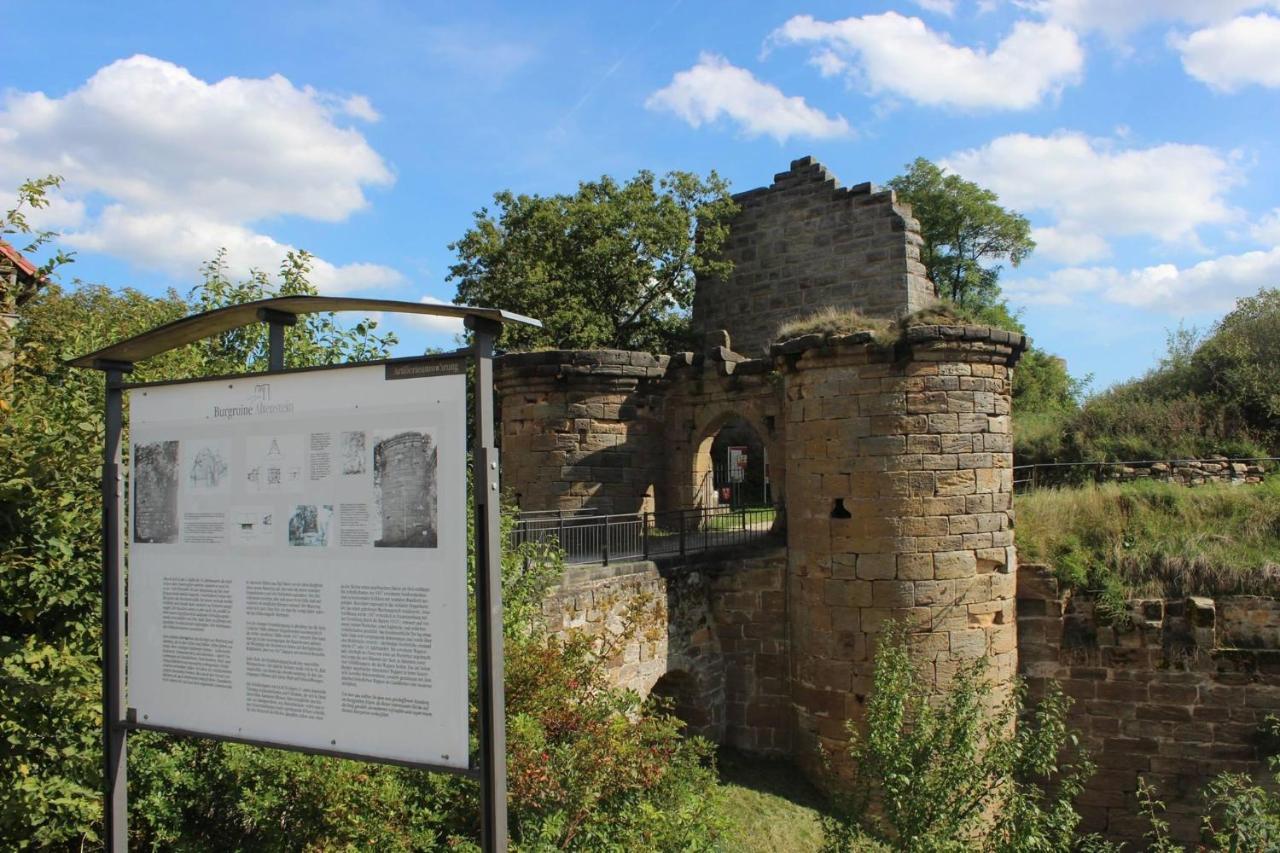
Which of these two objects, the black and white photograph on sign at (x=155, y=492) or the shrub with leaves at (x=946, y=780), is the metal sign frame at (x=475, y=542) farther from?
the shrub with leaves at (x=946, y=780)

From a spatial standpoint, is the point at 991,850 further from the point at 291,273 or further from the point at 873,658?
the point at 291,273

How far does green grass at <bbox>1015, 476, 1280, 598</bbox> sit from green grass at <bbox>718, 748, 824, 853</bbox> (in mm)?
4354

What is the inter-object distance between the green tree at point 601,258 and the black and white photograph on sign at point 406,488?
14.5m

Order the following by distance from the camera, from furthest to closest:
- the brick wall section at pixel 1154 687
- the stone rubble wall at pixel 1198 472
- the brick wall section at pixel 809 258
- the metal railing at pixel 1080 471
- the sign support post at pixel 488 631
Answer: the brick wall section at pixel 809 258 → the metal railing at pixel 1080 471 → the stone rubble wall at pixel 1198 472 → the brick wall section at pixel 1154 687 → the sign support post at pixel 488 631

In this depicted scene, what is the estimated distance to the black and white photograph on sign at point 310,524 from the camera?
360cm

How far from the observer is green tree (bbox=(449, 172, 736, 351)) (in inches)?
722

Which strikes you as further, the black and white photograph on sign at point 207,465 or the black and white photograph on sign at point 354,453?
the black and white photograph on sign at point 207,465

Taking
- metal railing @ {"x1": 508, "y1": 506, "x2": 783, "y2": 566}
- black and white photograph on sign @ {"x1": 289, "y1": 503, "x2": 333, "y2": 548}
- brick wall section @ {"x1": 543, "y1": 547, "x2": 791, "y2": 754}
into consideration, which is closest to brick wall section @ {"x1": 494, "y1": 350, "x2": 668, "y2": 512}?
metal railing @ {"x1": 508, "y1": 506, "x2": 783, "y2": 566}

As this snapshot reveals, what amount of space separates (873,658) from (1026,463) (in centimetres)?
995

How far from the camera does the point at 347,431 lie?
11.8 ft

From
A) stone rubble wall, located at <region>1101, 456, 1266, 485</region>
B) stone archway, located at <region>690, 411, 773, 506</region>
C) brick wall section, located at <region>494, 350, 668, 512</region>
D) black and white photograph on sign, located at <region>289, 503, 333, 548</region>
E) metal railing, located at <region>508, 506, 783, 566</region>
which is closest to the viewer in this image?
black and white photograph on sign, located at <region>289, 503, 333, 548</region>

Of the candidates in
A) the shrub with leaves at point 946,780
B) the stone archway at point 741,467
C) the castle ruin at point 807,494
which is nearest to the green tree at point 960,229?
the stone archway at point 741,467

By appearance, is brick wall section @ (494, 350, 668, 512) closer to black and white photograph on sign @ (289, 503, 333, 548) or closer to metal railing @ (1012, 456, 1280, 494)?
metal railing @ (1012, 456, 1280, 494)

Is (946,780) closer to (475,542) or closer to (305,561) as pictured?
(475,542)
